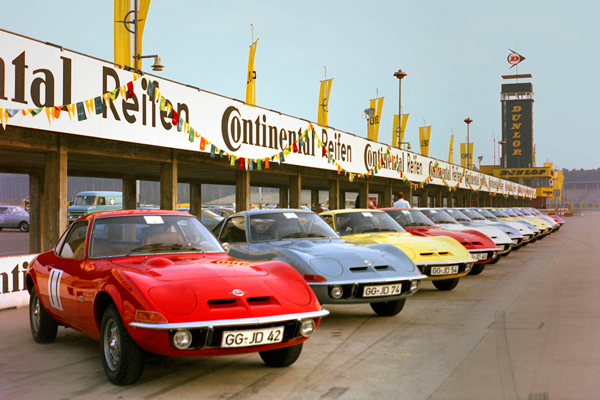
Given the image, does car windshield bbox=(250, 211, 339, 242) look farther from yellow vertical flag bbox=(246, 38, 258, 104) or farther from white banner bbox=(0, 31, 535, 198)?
yellow vertical flag bbox=(246, 38, 258, 104)

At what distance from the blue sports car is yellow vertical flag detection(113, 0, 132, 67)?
22.1 feet

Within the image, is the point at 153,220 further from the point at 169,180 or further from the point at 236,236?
the point at 169,180

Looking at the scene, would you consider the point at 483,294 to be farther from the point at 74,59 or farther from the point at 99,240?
the point at 74,59

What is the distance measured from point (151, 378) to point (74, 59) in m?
6.90

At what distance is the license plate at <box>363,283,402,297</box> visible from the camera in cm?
690

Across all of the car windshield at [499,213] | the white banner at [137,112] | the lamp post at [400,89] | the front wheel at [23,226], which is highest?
the lamp post at [400,89]

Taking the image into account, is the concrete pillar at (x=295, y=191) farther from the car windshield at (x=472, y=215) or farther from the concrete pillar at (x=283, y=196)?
the concrete pillar at (x=283, y=196)

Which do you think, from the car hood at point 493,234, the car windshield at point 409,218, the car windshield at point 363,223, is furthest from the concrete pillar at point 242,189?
the car windshield at point 363,223

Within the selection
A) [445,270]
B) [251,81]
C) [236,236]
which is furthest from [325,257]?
[251,81]

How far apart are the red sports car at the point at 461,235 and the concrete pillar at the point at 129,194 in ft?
31.0

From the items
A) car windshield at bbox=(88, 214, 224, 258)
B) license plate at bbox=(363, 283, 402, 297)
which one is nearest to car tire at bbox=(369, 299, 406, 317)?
license plate at bbox=(363, 283, 402, 297)

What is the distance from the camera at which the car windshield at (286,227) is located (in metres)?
8.41

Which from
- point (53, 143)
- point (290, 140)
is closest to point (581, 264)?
point (290, 140)

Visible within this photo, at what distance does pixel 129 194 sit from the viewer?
19.7 meters
